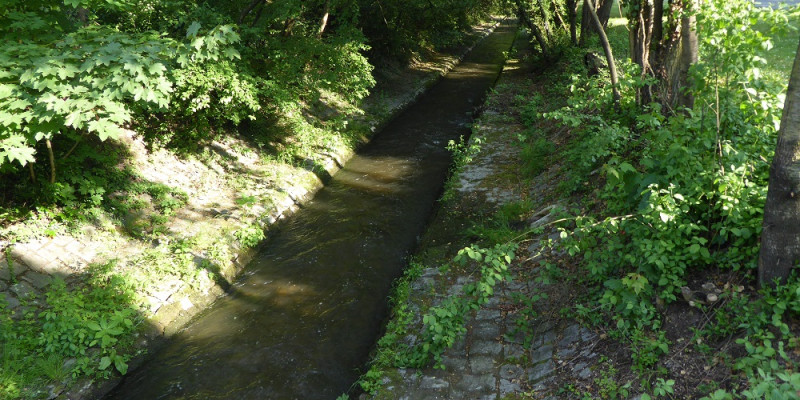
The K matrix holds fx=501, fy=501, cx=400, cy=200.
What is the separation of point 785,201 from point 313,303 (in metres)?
4.84

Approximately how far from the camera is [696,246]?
12.2 ft

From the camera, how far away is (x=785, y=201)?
3.36m

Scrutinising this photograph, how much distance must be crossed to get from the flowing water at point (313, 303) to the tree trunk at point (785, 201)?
3.78 metres

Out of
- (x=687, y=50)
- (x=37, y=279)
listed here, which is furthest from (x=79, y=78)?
(x=687, y=50)

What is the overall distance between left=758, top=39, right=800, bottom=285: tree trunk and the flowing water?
378cm

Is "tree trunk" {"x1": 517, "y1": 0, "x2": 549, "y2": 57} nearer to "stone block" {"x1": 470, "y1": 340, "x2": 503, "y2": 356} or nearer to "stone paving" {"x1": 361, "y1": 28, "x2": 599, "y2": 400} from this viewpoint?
"stone paving" {"x1": 361, "y1": 28, "x2": 599, "y2": 400}

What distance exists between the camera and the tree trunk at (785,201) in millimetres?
3271

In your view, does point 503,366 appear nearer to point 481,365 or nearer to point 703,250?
point 481,365

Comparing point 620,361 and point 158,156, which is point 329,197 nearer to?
point 158,156

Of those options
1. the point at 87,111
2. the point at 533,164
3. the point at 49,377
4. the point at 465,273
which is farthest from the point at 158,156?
the point at 533,164

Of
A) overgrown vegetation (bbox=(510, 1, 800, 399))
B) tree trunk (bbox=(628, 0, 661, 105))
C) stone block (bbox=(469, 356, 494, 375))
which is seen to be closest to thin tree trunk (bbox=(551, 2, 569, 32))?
tree trunk (bbox=(628, 0, 661, 105))

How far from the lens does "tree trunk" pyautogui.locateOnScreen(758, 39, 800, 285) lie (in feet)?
10.7

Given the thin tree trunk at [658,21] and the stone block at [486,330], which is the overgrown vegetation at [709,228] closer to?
the stone block at [486,330]

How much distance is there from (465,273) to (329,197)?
3.81 meters
